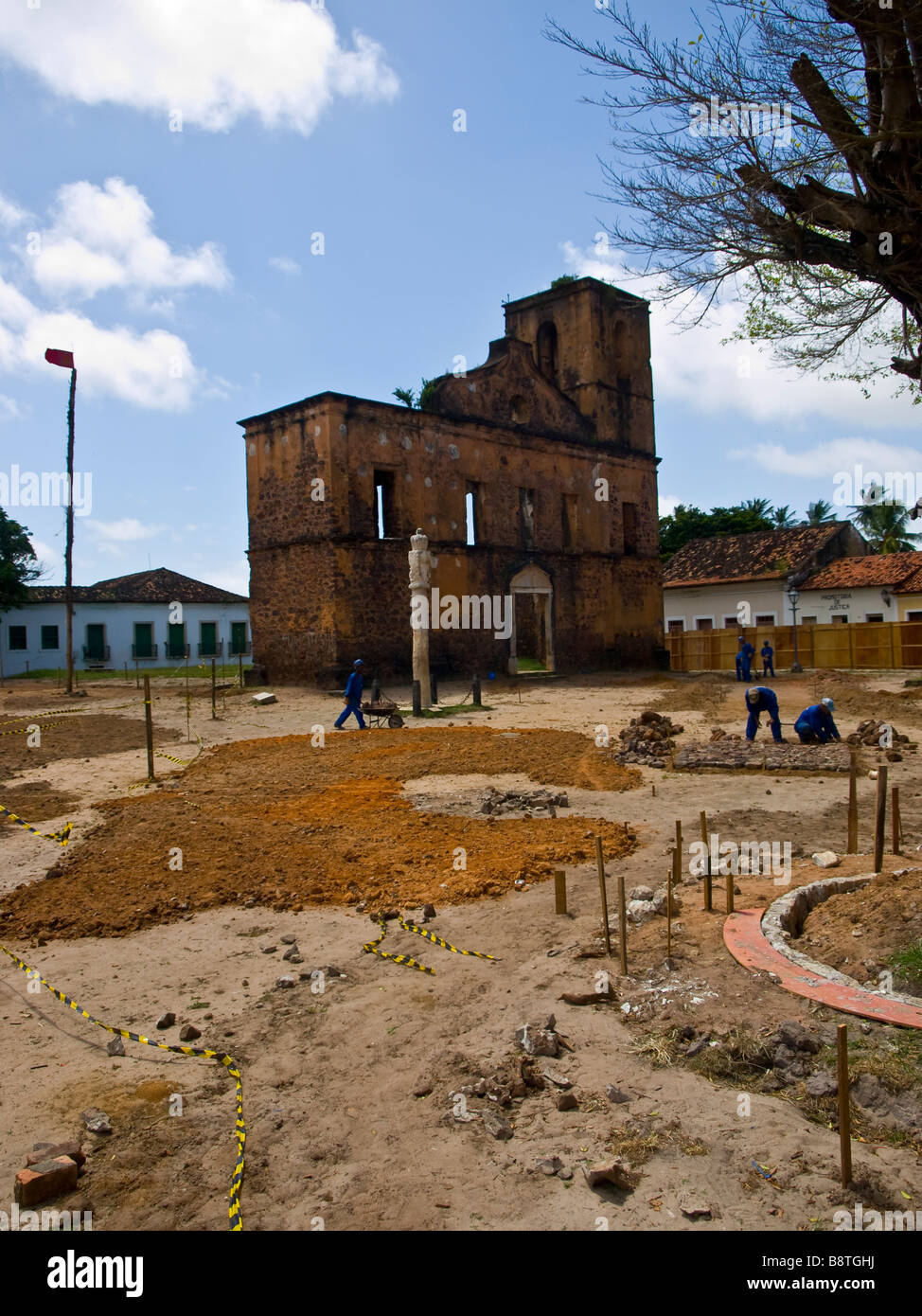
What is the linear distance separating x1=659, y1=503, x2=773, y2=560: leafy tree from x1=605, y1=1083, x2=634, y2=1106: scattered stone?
5003cm

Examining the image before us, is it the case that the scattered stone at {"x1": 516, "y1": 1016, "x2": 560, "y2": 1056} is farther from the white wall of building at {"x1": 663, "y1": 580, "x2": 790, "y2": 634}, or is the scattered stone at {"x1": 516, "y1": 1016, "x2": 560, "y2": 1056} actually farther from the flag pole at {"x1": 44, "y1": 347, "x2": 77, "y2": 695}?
the white wall of building at {"x1": 663, "y1": 580, "x2": 790, "y2": 634}

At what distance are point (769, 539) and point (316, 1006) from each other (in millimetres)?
42277

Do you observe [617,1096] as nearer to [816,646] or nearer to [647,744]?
[647,744]

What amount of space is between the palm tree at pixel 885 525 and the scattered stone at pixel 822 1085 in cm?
4601

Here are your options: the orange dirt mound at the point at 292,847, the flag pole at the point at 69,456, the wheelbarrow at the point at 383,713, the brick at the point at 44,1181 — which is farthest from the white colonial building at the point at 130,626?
the brick at the point at 44,1181

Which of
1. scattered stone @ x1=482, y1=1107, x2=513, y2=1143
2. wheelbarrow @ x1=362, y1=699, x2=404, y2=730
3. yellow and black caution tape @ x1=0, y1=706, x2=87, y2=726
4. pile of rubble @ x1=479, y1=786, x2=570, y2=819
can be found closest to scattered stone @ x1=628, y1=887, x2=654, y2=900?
scattered stone @ x1=482, y1=1107, x2=513, y2=1143

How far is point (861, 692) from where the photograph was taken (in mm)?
23797

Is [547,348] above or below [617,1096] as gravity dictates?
above

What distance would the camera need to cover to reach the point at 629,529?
35406mm

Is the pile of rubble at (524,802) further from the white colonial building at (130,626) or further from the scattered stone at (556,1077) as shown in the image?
the white colonial building at (130,626)

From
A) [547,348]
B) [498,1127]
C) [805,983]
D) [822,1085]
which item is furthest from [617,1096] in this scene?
[547,348]

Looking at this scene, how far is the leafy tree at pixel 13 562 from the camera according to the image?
132ft

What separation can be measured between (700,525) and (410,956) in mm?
49788
